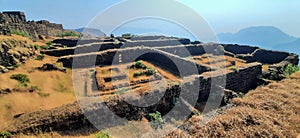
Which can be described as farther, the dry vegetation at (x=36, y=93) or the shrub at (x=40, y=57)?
the shrub at (x=40, y=57)

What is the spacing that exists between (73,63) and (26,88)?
21.7 feet

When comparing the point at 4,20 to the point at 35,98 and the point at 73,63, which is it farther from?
the point at 35,98

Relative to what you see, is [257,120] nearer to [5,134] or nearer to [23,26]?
[5,134]

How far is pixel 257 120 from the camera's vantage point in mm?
5906

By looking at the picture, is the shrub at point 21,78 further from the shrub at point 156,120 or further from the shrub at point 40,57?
the shrub at point 156,120

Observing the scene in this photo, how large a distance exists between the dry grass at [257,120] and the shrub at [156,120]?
2.39 m

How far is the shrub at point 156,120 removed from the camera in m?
8.38

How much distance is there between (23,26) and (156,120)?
26804mm

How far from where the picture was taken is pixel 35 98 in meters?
13.2

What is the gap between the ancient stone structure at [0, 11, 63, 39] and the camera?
924 inches

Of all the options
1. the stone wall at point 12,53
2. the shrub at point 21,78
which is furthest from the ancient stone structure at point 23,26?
the shrub at point 21,78

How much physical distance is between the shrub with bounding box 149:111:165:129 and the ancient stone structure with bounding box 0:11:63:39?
59.9ft

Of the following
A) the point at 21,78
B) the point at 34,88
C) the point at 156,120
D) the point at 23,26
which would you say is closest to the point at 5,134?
the point at 156,120

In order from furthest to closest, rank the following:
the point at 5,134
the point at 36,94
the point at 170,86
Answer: the point at 36,94, the point at 170,86, the point at 5,134
